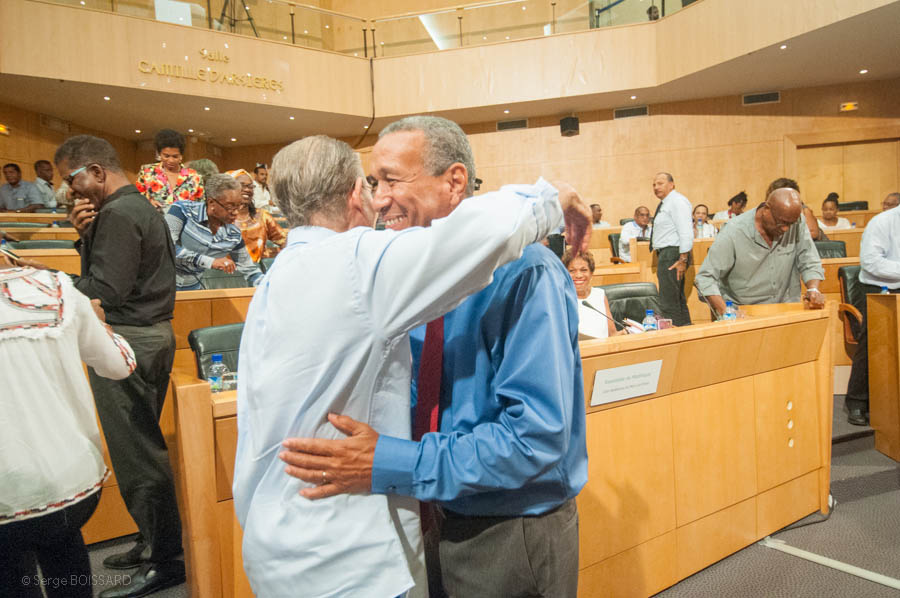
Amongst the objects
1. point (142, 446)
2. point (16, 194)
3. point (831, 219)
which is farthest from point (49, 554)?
point (831, 219)

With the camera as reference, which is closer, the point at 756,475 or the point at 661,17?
the point at 756,475

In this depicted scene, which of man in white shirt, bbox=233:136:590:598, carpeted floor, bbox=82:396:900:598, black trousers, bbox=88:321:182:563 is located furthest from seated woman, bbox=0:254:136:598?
carpeted floor, bbox=82:396:900:598

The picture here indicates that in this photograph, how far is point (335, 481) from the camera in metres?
0.89

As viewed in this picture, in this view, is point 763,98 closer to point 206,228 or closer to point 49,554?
point 206,228

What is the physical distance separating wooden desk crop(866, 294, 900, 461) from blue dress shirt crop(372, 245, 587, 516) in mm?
3329

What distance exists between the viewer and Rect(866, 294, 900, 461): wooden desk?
345cm

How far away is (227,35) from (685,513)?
10.1 metres

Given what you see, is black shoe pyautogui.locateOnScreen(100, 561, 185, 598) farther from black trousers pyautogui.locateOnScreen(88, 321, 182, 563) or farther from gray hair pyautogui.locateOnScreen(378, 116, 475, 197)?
gray hair pyautogui.locateOnScreen(378, 116, 475, 197)

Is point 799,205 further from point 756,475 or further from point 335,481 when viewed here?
point 335,481

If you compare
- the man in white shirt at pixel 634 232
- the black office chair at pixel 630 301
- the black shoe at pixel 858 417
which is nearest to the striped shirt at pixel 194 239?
the black office chair at pixel 630 301

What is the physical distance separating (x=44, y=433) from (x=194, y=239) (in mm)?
2088

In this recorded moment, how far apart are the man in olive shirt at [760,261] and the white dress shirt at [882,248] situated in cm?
61

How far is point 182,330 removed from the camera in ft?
10.8

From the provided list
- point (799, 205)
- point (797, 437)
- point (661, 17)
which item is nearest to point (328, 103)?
point (661, 17)
